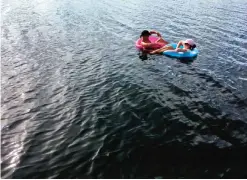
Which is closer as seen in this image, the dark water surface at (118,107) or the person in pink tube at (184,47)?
the dark water surface at (118,107)

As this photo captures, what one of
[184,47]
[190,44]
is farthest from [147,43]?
[190,44]

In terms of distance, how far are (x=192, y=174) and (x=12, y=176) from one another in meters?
6.24

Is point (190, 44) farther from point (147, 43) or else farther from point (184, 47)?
point (147, 43)

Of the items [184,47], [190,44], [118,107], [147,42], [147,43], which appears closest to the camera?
[118,107]

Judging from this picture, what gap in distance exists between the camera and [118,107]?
43.0 feet

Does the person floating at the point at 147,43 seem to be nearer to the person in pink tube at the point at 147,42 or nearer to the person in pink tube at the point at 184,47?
the person in pink tube at the point at 147,42

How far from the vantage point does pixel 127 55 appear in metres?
21.0

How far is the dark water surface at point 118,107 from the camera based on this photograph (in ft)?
31.0

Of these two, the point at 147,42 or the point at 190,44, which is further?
the point at 147,42

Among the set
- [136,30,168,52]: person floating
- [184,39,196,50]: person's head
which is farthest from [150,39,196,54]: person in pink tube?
[136,30,168,52]: person floating

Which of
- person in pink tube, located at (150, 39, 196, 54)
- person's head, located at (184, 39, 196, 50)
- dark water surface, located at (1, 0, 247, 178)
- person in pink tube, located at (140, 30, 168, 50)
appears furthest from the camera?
person in pink tube, located at (140, 30, 168, 50)

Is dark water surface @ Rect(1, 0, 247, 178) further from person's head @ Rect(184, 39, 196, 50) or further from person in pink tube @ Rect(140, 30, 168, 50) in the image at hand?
person in pink tube @ Rect(140, 30, 168, 50)

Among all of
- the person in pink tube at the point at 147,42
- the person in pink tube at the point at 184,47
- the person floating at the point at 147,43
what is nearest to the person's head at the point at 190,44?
the person in pink tube at the point at 184,47

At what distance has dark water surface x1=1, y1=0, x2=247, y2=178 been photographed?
31.0 feet
